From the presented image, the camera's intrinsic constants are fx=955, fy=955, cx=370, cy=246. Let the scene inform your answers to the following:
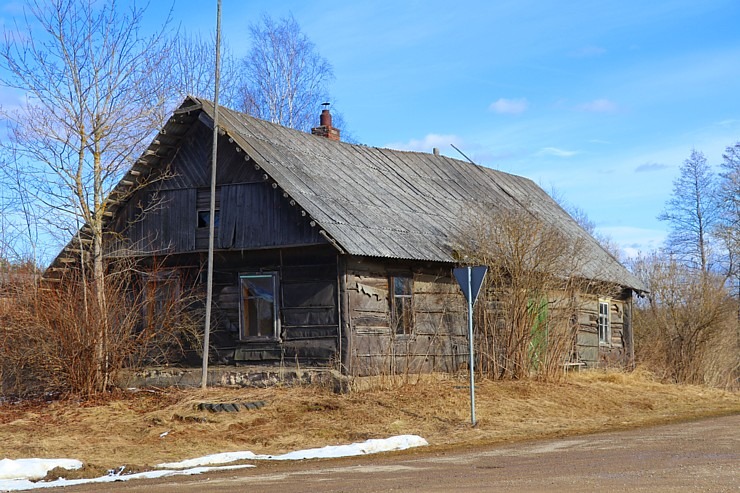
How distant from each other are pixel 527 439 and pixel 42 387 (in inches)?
390

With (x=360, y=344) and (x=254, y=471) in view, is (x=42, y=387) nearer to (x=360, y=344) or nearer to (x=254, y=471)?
(x=360, y=344)

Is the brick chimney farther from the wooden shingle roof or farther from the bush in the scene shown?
the bush

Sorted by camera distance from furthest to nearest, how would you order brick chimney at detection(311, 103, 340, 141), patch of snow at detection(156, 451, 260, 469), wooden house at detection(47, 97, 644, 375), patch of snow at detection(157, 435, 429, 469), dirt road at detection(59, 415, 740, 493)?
brick chimney at detection(311, 103, 340, 141) → wooden house at detection(47, 97, 644, 375) → patch of snow at detection(157, 435, 429, 469) → patch of snow at detection(156, 451, 260, 469) → dirt road at detection(59, 415, 740, 493)

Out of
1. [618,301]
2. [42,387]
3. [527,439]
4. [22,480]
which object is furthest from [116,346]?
[618,301]

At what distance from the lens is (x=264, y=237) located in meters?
19.5

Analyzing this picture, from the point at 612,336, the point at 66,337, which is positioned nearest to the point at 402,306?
the point at 66,337

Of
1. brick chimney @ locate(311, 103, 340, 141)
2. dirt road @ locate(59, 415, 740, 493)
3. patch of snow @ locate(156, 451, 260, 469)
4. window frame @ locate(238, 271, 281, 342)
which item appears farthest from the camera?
brick chimney @ locate(311, 103, 340, 141)

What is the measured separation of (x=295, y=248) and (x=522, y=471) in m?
9.45

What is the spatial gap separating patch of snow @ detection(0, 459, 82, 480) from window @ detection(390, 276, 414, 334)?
8.74 meters

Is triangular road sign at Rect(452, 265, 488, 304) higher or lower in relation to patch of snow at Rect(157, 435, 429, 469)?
higher

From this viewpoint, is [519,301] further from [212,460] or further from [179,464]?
[179,464]

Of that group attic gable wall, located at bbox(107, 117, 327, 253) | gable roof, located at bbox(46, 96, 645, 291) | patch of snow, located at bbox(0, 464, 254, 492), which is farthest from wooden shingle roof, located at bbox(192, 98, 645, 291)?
patch of snow, located at bbox(0, 464, 254, 492)

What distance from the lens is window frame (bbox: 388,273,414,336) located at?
65.7 feet

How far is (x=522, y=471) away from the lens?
10906mm
